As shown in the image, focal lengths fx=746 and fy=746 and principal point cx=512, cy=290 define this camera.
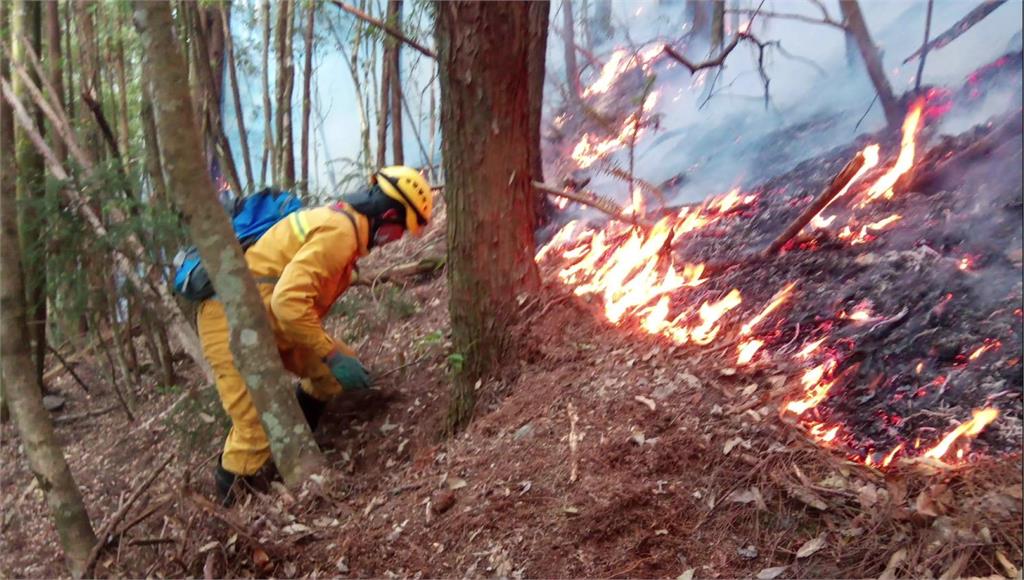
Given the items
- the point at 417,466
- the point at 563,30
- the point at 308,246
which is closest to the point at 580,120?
the point at 563,30

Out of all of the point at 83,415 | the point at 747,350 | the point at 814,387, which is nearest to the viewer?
the point at 814,387

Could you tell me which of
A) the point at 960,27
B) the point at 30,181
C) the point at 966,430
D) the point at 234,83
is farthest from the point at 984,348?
the point at 234,83

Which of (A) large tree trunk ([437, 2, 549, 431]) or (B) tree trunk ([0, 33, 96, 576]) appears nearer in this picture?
(A) large tree trunk ([437, 2, 549, 431])

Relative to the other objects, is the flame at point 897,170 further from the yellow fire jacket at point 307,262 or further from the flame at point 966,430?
the yellow fire jacket at point 307,262

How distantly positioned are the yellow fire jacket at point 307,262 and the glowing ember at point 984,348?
3155 millimetres

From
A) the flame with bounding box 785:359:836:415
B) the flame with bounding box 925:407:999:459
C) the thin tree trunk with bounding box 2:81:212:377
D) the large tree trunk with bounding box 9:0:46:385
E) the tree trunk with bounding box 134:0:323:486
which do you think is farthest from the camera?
the large tree trunk with bounding box 9:0:46:385

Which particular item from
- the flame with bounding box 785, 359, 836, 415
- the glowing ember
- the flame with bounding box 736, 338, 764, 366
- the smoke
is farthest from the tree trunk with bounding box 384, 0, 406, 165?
the glowing ember

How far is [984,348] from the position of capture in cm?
325

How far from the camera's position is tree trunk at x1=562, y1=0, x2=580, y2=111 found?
8242 mm

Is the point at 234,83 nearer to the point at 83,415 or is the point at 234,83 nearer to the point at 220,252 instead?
the point at 83,415

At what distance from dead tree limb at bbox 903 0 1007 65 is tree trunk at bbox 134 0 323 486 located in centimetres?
428

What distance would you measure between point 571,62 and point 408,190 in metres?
4.95

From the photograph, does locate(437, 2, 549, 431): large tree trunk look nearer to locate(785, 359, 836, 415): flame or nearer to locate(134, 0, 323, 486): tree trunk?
locate(134, 0, 323, 486): tree trunk

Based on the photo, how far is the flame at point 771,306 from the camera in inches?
155
